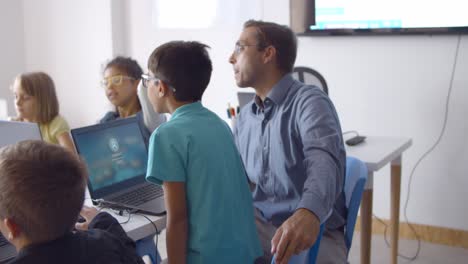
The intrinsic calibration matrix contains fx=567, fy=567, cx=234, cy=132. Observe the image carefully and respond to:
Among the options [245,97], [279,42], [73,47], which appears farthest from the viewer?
[73,47]

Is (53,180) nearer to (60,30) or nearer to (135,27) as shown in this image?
(135,27)

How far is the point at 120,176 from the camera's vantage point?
1802mm

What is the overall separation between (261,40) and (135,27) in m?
2.54

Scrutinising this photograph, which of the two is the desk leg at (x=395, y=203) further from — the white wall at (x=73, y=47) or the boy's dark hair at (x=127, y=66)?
the white wall at (x=73, y=47)

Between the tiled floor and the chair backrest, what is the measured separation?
3.99 ft

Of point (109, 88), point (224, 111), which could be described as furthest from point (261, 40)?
point (224, 111)

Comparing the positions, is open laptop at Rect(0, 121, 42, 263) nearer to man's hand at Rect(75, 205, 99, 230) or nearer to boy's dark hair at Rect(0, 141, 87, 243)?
man's hand at Rect(75, 205, 99, 230)

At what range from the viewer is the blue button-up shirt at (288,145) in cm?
153

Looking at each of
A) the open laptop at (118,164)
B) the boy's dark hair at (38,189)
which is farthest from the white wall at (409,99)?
the boy's dark hair at (38,189)

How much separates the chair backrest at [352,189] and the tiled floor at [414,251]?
122 cm

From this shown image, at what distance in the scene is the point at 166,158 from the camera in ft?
4.75

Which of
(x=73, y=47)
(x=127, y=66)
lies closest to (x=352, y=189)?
(x=127, y=66)

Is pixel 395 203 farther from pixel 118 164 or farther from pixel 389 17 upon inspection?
pixel 118 164

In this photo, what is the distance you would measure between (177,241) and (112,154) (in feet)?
1.48
